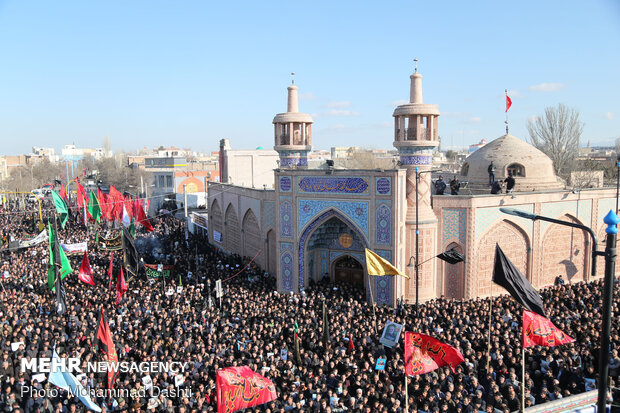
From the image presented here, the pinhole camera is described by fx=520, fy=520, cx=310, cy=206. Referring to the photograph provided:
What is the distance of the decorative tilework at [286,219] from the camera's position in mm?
19734

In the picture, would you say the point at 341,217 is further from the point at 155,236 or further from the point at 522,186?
the point at 155,236

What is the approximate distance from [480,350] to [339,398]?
4.33 metres

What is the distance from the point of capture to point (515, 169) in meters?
22.8

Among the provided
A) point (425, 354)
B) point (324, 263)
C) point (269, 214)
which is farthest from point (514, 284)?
point (269, 214)

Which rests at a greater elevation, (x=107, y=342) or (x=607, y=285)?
(x=607, y=285)

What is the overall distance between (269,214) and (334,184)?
4911 mm

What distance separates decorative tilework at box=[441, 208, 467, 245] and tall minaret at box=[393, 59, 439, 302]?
1.49ft

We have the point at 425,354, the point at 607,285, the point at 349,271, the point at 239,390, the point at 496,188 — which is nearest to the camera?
the point at 607,285

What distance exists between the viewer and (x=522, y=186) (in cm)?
2227

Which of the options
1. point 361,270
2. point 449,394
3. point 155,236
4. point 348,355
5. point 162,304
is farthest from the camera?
point 155,236

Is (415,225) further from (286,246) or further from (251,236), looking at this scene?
(251,236)

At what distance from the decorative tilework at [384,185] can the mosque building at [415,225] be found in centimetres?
4

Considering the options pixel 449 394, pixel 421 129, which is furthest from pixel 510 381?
pixel 421 129

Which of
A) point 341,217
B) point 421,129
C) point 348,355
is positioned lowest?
point 348,355
